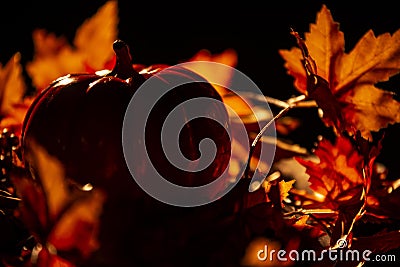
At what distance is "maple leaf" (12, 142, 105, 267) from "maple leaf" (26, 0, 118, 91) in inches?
15.6

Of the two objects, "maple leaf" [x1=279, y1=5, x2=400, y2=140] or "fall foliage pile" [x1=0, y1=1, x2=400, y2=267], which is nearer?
"fall foliage pile" [x1=0, y1=1, x2=400, y2=267]

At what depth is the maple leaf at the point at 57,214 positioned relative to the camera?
0.42 m

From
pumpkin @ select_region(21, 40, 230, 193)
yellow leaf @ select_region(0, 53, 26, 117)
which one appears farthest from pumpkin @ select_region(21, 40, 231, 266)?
yellow leaf @ select_region(0, 53, 26, 117)

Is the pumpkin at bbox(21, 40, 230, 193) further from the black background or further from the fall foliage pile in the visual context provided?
the black background

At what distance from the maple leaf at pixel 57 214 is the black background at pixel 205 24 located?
44.6 inches

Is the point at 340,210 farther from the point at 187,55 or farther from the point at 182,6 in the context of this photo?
the point at 182,6

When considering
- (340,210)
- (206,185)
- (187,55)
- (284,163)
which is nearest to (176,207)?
(206,185)

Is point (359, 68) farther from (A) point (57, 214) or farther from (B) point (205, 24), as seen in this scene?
(B) point (205, 24)

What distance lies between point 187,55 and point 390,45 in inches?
44.4

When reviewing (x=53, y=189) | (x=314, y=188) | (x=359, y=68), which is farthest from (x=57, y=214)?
(x=359, y=68)

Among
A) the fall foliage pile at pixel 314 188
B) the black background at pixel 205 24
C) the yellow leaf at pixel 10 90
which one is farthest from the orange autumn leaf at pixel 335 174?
the black background at pixel 205 24

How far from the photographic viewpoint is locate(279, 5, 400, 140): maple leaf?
62 cm

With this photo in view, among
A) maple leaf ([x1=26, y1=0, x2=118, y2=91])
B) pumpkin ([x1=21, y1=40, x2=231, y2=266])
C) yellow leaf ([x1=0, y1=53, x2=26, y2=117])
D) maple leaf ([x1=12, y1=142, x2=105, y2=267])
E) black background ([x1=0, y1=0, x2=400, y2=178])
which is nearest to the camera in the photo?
maple leaf ([x1=12, y1=142, x2=105, y2=267])

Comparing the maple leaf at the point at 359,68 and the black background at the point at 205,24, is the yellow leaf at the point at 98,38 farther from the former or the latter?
the black background at the point at 205,24
